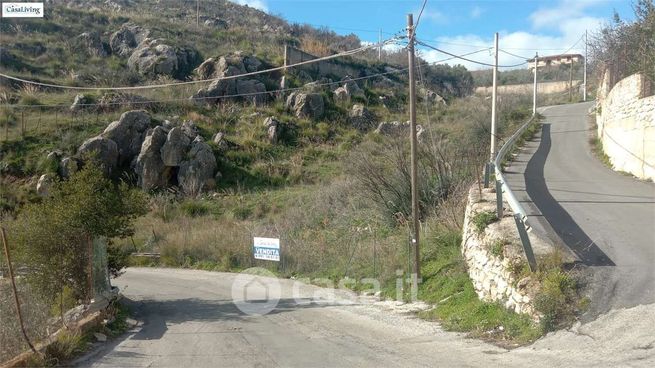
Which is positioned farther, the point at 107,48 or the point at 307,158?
the point at 107,48

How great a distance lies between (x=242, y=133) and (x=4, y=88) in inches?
640

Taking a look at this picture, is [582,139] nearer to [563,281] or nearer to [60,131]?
[563,281]

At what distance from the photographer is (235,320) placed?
12.8 metres

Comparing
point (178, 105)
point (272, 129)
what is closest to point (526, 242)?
point (272, 129)

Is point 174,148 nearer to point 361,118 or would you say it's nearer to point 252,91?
point 252,91

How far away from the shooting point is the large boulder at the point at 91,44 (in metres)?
46.8

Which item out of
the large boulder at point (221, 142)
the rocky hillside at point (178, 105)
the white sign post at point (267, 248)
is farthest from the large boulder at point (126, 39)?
the white sign post at point (267, 248)

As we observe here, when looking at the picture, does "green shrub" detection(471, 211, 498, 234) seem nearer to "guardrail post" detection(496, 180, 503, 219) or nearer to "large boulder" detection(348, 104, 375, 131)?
"guardrail post" detection(496, 180, 503, 219)

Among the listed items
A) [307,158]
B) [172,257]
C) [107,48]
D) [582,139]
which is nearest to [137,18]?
[107,48]

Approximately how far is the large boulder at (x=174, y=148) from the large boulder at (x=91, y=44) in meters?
16.9
